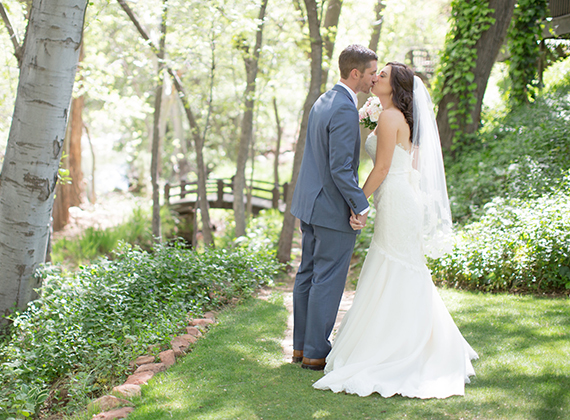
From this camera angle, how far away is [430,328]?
3.33 m

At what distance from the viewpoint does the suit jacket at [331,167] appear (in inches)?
128

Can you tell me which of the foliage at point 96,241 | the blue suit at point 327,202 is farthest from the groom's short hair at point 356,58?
the foliage at point 96,241

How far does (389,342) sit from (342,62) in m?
2.00

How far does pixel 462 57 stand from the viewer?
9.01 meters

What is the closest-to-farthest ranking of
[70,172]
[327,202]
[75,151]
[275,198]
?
[327,202], [70,172], [75,151], [275,198]

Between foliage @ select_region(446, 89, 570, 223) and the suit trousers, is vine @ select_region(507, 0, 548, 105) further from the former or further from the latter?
the suit trousers

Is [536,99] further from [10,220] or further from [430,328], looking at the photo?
[10,220]

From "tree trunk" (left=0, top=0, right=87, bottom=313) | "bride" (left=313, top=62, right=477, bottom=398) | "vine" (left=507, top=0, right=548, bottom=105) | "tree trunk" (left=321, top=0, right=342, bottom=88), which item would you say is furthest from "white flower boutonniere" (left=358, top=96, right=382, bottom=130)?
"vine" (left=507, top=0, right=548, bottom=105)

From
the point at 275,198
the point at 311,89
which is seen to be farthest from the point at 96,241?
the point at 311,89

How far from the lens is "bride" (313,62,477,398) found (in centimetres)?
317

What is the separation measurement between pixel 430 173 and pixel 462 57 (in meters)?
6.29

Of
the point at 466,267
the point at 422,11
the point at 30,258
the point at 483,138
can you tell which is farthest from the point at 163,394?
the point at 422,11

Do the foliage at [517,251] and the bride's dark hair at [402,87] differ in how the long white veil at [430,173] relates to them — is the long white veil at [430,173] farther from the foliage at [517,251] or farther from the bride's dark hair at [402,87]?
the foliage at [517,251]

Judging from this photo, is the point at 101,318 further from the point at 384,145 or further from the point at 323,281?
the point at 384,145
